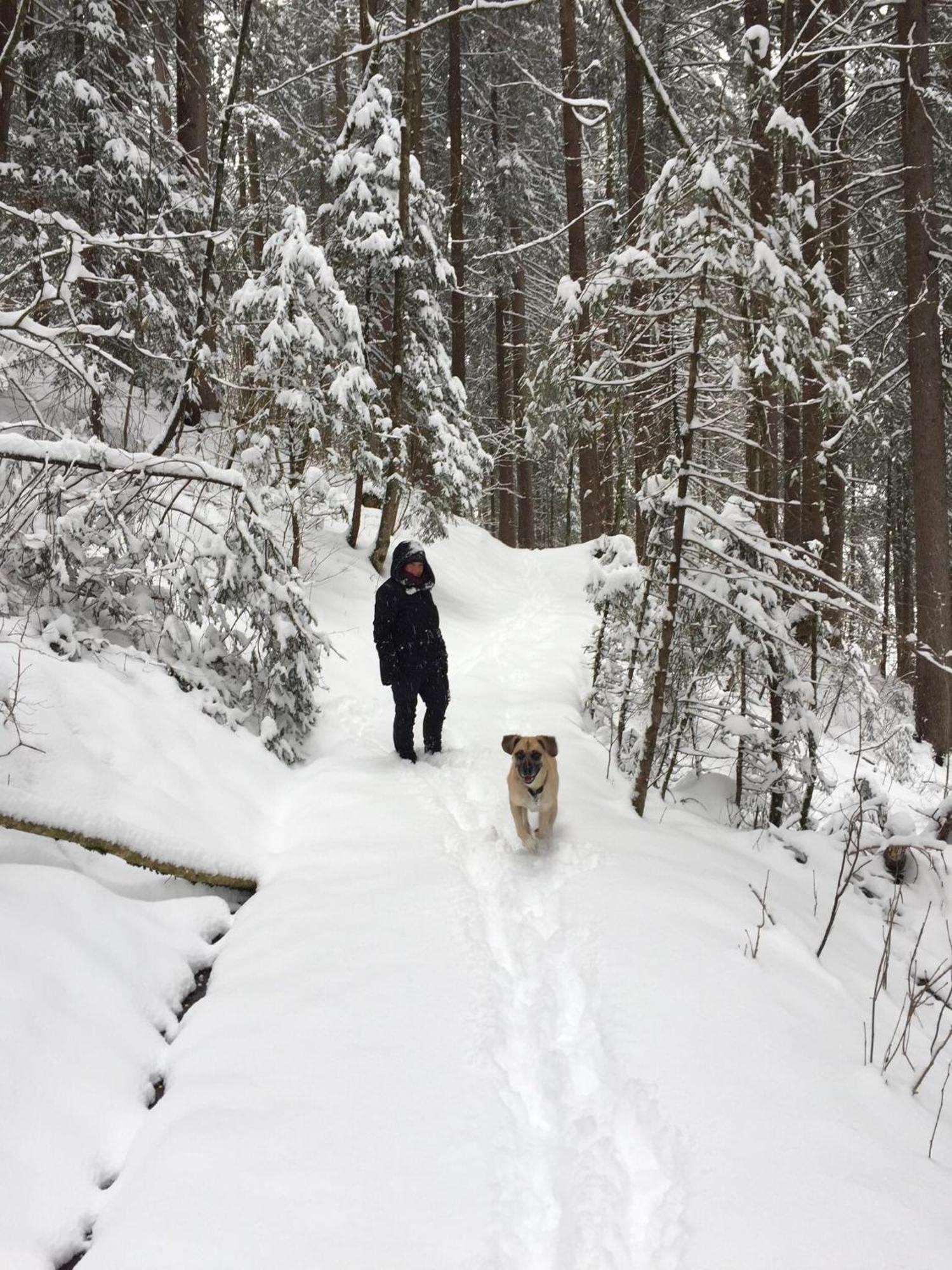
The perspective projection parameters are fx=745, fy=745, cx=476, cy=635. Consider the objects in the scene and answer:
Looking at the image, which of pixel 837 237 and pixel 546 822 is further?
pixel 837 237

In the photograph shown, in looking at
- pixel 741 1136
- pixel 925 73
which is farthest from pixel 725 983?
pixel 925 73

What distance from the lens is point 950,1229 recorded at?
2439 millimetres

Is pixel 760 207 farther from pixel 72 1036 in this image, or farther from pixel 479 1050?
pixel 72 1036

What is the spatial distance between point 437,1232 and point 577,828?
11.2 feet

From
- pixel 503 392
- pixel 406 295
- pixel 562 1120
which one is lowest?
pixel 562 1120

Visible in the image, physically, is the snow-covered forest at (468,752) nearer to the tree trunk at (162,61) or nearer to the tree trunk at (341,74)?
the tree trunk at (162,61)

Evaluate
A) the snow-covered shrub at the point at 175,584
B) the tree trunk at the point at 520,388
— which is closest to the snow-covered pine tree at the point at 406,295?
the tree trunk at the point at 520,388

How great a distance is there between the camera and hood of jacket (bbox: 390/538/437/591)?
6941 millimetres

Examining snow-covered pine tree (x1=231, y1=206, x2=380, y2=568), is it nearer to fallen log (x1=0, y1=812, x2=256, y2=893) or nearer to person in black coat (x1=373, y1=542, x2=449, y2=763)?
person in black coat (x1=373, y1=542, x2=449, y2=763)

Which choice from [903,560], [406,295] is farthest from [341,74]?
[903,560]


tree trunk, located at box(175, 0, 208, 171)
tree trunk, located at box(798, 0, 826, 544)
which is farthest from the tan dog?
tree trunk, located at box(175, 0, 208, 171)

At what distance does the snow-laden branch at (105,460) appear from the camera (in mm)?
4410

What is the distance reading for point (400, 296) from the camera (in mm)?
12008

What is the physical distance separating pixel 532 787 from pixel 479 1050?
2189 millimetres
